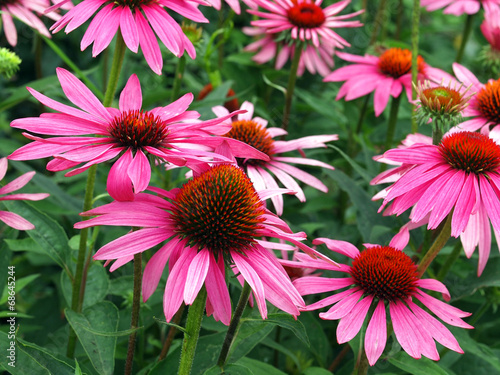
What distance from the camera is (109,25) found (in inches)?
36.5

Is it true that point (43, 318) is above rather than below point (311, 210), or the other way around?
below

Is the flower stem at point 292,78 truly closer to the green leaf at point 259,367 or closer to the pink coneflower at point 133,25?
the pink coneflower at point 133,25

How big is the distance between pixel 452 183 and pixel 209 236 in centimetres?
40

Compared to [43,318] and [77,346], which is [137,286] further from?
[43,318]

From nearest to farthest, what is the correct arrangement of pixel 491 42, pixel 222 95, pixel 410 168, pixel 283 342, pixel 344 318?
pixel 344 318 < pixel 410 168 < pixel 283 342 < pixel 222 95 < pixel 491 42

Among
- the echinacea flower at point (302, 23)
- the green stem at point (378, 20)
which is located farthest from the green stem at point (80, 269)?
the green stem at point (378, 20)

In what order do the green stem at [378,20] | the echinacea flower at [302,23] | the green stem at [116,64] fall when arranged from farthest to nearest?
the green stem at [378,20] → the echinacea flower at [302,23] → the green stem at [116,64]

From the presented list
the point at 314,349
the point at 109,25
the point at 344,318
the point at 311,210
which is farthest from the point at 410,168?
the point at 311,210

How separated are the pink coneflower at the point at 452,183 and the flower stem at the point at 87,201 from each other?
467mm

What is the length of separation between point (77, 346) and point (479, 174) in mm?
869

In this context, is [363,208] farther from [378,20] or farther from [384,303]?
[378,20]

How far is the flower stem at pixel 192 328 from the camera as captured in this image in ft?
2.60

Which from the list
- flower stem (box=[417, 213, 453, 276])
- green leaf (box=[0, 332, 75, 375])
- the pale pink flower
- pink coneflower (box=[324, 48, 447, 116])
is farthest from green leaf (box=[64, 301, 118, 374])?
the pale pink flower

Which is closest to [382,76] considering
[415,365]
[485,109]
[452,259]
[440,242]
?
[485,109]
